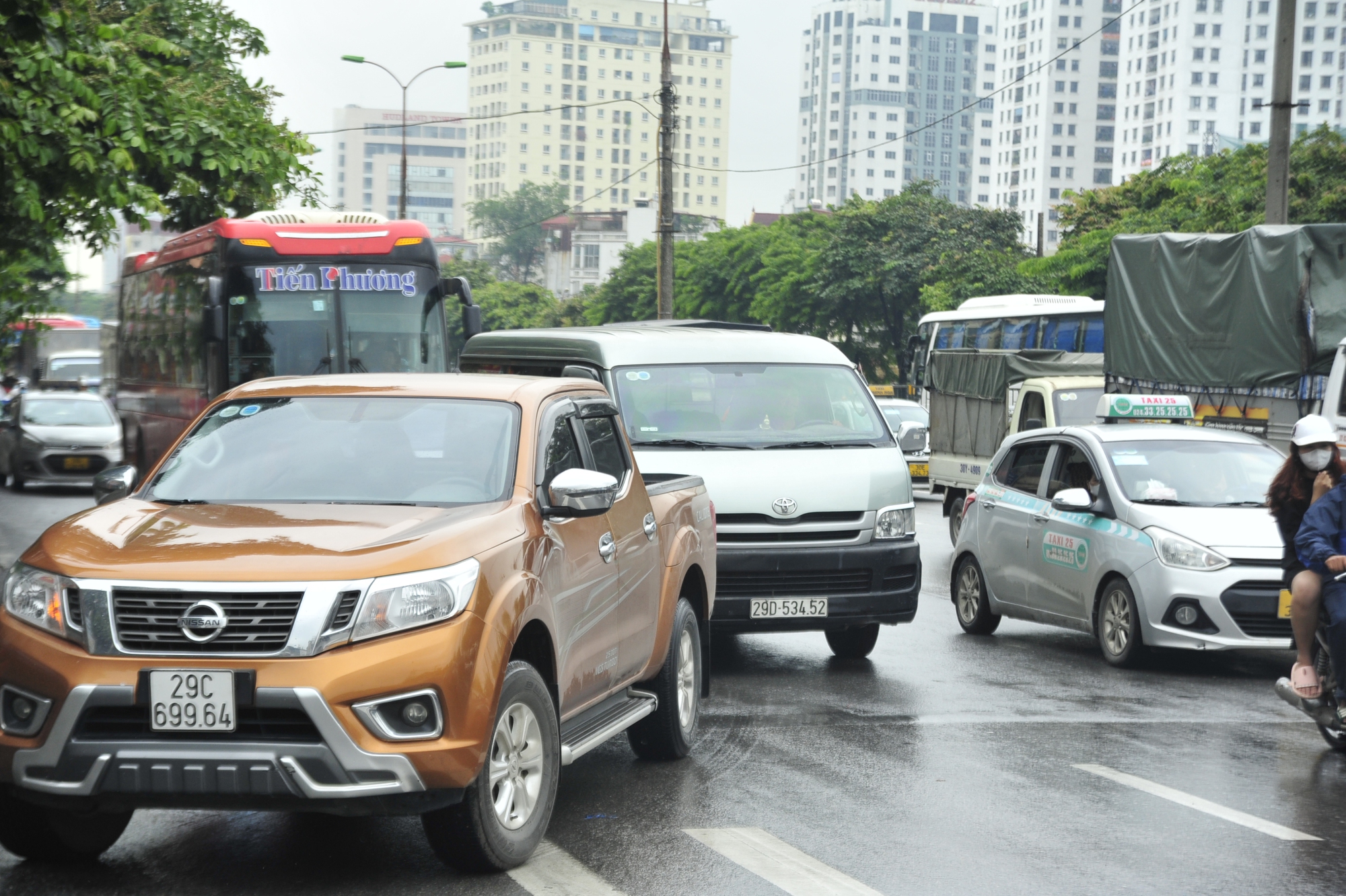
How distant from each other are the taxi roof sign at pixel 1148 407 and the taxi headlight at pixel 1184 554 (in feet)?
13.9

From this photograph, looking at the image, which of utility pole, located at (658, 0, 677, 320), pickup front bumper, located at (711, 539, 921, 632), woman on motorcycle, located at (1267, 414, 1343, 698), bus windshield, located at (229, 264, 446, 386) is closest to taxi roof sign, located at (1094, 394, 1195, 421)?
pickup front bumper, located at (711, 539, 921, 632)

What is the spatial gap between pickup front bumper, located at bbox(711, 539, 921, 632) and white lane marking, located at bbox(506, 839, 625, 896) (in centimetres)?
426

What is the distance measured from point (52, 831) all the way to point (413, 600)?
152 centimetres

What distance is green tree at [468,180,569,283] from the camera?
176 meters

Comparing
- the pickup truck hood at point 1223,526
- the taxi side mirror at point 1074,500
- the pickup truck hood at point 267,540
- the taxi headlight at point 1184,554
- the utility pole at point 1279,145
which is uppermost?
the utility pole at point 1279,145

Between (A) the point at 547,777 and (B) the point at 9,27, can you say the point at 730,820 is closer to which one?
(A) the point at 547,777

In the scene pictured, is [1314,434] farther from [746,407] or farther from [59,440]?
[59,440]

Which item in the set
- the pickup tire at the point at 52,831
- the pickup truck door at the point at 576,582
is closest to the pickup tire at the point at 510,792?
the pickup truck door at the point at 576,582

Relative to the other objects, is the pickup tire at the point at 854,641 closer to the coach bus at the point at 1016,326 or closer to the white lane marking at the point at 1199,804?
the white lane marking at the point at 1199,804

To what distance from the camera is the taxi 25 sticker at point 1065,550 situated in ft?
36.3

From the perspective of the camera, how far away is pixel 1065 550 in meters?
11.3

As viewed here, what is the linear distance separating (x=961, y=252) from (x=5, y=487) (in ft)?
130

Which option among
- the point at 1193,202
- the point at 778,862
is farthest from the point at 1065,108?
the point at 778,862

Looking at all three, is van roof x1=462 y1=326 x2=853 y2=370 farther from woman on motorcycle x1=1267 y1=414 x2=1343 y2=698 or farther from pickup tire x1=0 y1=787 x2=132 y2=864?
pickup tire x1=0 y1=787 x2=132 y2=864
